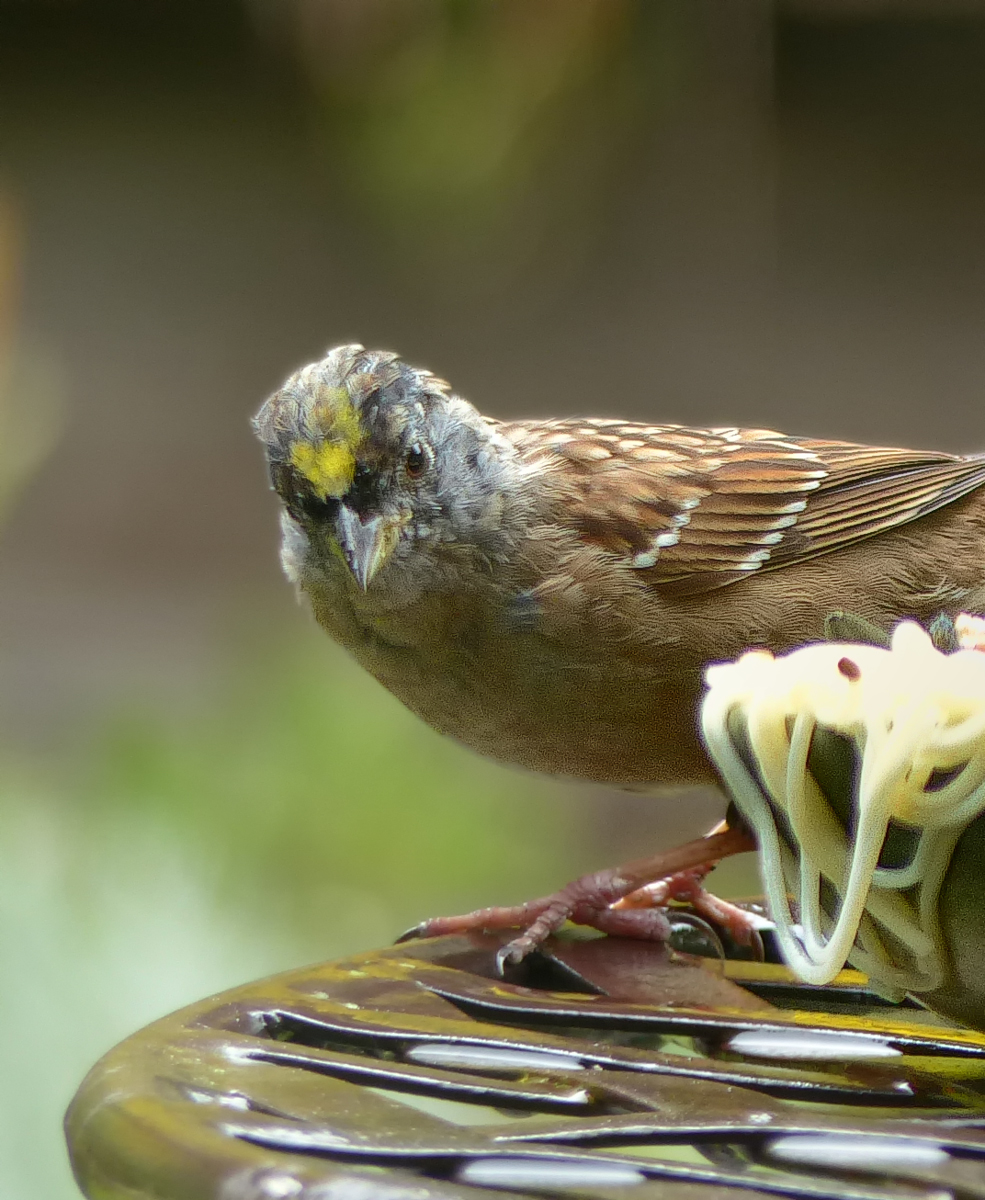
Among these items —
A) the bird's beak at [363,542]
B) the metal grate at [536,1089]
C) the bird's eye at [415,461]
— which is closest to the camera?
the metal grate at [536,1089]

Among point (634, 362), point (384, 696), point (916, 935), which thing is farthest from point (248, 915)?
point (634, 362)

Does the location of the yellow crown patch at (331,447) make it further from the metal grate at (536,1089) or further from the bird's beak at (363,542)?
the metal grate at (536,1089)

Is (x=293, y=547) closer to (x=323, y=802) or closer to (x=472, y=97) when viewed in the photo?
(x=323, y=802)

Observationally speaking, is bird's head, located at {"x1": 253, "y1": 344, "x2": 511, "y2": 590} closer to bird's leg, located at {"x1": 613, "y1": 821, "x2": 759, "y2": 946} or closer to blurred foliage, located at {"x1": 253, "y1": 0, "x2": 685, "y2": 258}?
bird's leg, located at {"x1": 613, "y1": 821, "x2": 759, "y2": 946}

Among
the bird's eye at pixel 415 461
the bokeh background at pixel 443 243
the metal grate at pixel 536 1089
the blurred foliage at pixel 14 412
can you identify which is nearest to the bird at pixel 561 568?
the bird's eye at pixel 415 461

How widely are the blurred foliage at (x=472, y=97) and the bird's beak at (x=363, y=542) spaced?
93.7 inches

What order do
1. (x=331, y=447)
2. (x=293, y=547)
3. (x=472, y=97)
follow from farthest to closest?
(x=472, y=97) → (x=293, y=547) → (x=331, y=447)

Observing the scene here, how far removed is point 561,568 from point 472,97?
239 centimetres

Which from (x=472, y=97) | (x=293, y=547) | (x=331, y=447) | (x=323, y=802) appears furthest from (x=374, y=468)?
(x=472, y=97)

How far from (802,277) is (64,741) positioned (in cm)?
341

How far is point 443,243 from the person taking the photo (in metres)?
5.42

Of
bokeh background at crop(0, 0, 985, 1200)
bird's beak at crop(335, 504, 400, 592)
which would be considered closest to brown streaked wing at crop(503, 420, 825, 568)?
bird's beak at crop(335, 504, 400, 592)

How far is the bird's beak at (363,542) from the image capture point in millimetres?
2316

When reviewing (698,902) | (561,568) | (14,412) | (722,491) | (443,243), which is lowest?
(698,902)
